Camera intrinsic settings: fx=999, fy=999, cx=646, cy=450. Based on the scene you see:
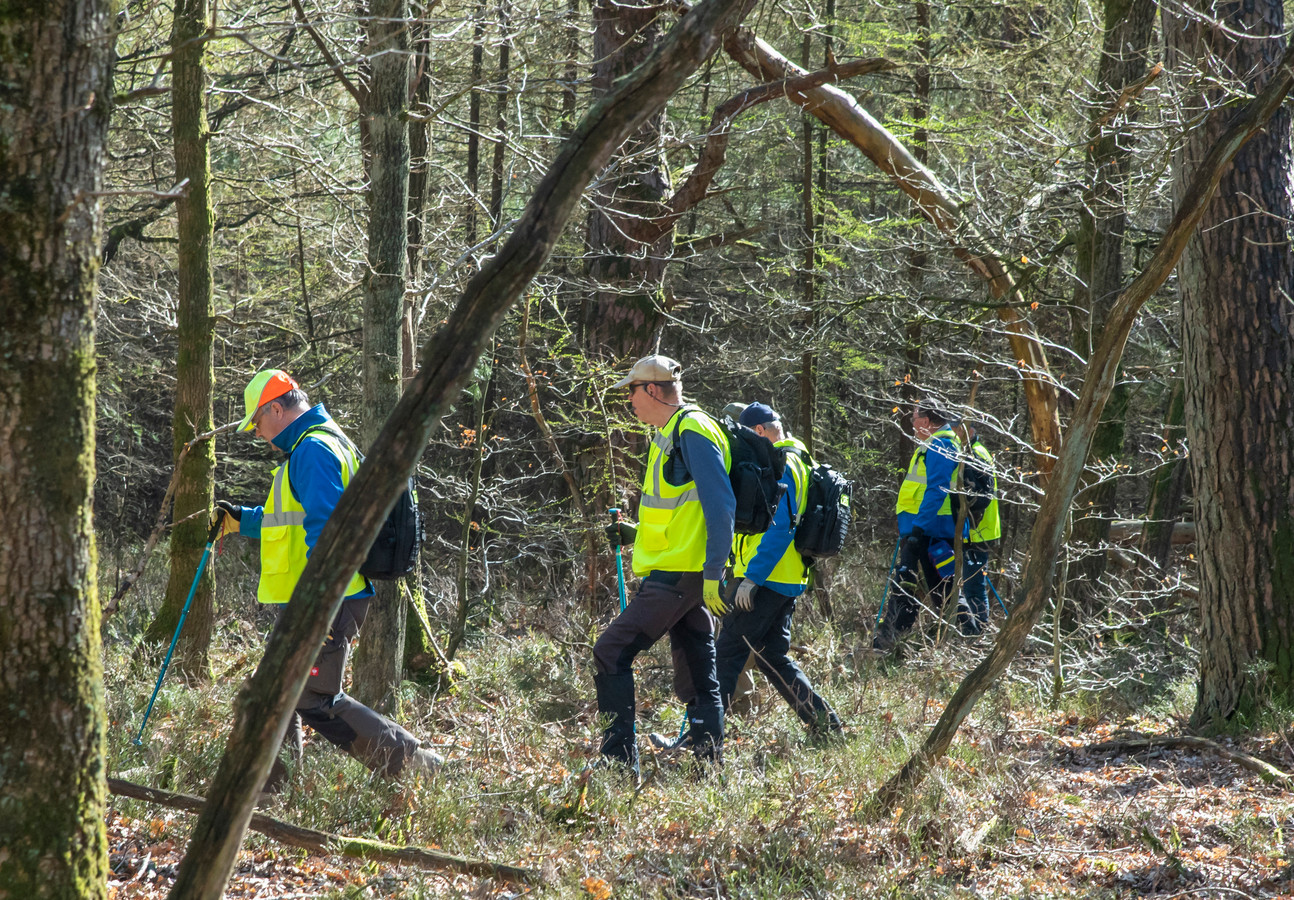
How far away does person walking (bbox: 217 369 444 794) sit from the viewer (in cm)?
472

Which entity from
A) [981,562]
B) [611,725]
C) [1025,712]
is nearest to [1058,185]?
[981,562]

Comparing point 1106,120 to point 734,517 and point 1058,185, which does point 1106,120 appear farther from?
point 734,517

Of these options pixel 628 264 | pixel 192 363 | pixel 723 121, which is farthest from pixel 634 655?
pixel 628 264

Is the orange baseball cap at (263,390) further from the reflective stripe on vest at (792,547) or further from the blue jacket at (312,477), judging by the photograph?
the reflective stripe on vest at (792,547)

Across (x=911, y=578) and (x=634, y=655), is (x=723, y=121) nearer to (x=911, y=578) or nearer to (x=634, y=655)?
(x=911, y=578)

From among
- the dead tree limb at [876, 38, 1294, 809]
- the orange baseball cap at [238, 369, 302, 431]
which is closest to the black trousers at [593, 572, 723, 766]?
the dead tree limb at [876, 38, 1294, 809]

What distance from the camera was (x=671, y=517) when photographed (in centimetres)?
533

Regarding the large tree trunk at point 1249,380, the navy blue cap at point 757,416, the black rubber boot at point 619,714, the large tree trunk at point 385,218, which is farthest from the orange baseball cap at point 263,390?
the large tree trunk at point 1249,380

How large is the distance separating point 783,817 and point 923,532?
461cm

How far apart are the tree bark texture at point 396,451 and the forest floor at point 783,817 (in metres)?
1.65

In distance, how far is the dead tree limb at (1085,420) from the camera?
3.93 m

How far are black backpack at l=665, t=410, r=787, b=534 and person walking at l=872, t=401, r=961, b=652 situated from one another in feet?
10.3

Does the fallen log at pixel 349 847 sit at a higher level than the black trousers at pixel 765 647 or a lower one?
lower

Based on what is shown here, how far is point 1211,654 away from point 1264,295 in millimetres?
2046
